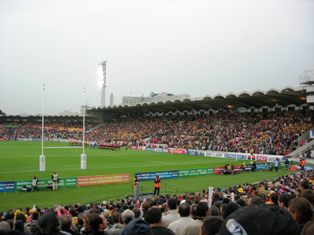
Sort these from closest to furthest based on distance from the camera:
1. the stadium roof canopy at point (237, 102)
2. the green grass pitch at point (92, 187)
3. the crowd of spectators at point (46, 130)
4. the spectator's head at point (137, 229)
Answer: the spectator's head at point (137, 229) → the green grass pitch at point (92, 187) → the stadium roof canopy at point (237, 102) → the crowd of spectators at point (46, 130)

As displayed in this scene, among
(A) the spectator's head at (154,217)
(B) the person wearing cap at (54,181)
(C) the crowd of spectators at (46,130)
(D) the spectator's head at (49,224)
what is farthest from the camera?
(C) the crowd of spectators at (46,130)

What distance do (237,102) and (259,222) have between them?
56.8 meters

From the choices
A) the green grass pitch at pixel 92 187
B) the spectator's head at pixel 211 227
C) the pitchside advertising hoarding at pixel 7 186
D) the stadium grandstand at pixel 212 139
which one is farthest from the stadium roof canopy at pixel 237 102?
the spectator's head at pixel 211 227

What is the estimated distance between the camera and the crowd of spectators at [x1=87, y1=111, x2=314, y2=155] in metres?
46.1

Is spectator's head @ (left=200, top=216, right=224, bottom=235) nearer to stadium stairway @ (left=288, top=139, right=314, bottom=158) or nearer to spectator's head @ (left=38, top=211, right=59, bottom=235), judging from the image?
spectator's head @ (left=38, top=211, right=59, bottom=235)

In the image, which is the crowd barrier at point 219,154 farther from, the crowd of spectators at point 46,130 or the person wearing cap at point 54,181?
the crowd of spectators at point 46,130

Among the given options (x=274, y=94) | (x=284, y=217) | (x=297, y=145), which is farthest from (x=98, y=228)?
(x=274, y=94)

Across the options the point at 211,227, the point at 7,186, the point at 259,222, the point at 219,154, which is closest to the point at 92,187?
the point at 7,186

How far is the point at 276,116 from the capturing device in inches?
2132

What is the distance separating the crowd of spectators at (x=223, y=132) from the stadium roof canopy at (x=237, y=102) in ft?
5.14

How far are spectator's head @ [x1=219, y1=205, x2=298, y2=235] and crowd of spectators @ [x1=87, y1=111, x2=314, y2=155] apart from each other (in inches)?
1663

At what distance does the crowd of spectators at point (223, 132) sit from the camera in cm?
4612

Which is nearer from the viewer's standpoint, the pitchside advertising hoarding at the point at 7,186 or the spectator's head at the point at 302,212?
the spectator's head at the point at 302,212

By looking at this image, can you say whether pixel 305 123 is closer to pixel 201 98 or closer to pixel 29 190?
pixel 201 98
